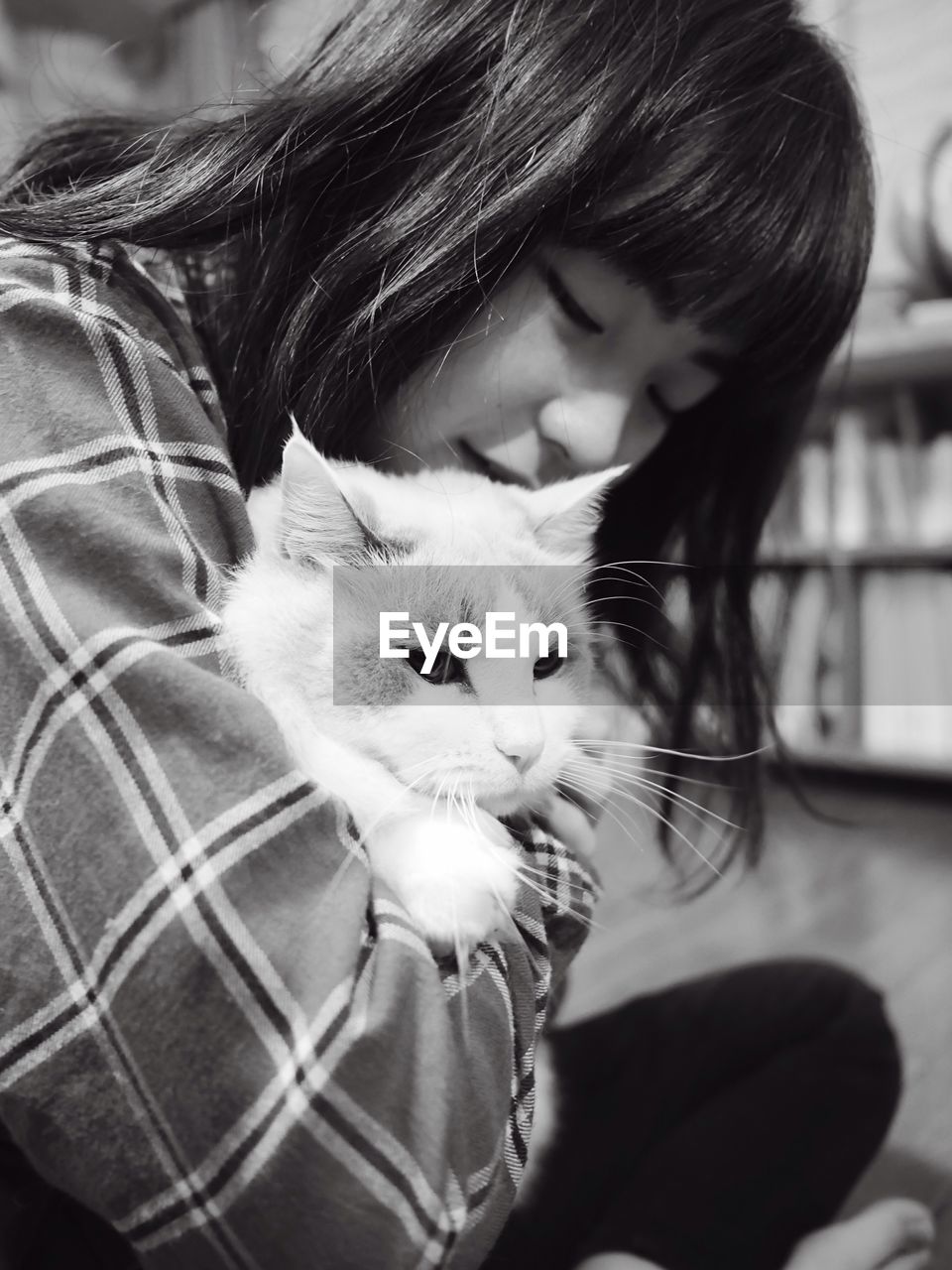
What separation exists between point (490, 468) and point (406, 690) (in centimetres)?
34

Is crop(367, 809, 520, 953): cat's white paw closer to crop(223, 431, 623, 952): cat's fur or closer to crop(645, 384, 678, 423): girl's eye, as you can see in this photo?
crop(223, 431, 623, 952): cat's fur

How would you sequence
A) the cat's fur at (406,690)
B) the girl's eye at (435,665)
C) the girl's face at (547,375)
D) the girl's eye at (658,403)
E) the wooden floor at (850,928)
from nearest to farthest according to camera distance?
the cat's fur at (406,690), the girl's eye at (435,665), the girl's face at (547,375), the girl's eye at (658,403), the wooden floor at (850,928)

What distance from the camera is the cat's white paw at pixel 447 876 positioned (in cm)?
57

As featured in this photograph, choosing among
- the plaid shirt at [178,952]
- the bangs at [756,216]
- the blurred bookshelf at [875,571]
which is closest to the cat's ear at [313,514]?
the plaid shirt at [178,952]

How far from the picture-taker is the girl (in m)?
0.50

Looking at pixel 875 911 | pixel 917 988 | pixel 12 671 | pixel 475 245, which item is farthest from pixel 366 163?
pixel 875 911

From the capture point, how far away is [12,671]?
54cm

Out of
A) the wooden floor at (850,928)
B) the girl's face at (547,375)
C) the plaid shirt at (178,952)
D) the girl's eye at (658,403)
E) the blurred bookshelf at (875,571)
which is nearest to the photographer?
the plaid shirt at (178,952)

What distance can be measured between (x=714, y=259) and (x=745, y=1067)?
3.28 feet

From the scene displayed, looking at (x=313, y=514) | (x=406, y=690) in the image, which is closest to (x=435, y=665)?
(x=406, y=690)

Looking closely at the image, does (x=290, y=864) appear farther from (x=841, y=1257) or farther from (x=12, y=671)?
(x=841, y=1257)

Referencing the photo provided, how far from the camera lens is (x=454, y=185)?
0.75 metres

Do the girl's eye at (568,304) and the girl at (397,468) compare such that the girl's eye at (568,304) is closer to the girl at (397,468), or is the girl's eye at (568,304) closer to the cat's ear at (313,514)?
the girl at (397,468)

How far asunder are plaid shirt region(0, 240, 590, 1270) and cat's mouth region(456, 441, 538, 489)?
1.36 feet
